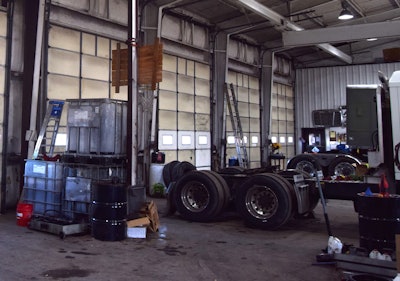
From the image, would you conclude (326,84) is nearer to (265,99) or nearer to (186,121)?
Result: (265,99)

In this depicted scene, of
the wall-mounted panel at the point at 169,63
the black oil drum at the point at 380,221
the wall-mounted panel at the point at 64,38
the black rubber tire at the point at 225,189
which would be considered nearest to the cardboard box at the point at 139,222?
the black rubber tire at the point at 225,189

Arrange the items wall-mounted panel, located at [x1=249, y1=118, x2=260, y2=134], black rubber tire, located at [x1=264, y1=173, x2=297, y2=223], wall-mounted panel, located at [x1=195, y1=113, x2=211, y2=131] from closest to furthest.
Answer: black rubber tire, located at [x1=264, y1=173, x2=297, y2=223]
wall-mounted panel, located at [x1=195, y1=113, x2=211, y2=131]
wall-mounted panel, located at [x1=249, y1=118, x2=260, y2=134]

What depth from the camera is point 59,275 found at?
4469mm

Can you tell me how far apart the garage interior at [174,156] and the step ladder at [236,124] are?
60 millimetres

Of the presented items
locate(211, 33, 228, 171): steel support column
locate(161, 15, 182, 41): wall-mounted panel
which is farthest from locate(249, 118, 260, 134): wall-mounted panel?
locate(161, 15, 182, 41): wall-mounted panel

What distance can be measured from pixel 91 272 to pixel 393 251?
11.9 ft

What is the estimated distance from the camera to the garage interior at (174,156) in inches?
198

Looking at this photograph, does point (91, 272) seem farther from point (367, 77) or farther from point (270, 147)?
point (367, 77)

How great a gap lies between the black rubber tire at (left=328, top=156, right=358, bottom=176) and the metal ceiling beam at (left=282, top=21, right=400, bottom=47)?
5.07 metres

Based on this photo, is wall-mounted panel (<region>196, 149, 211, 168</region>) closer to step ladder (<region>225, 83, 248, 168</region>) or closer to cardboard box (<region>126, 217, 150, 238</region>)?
step ladder (<region>225, 83, 248, 168</region>)

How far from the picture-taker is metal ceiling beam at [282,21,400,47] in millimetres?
10406

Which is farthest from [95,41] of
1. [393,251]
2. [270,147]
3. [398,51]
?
[270,147]

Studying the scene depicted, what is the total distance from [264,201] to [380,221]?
269cm

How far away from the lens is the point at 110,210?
6.17 m
